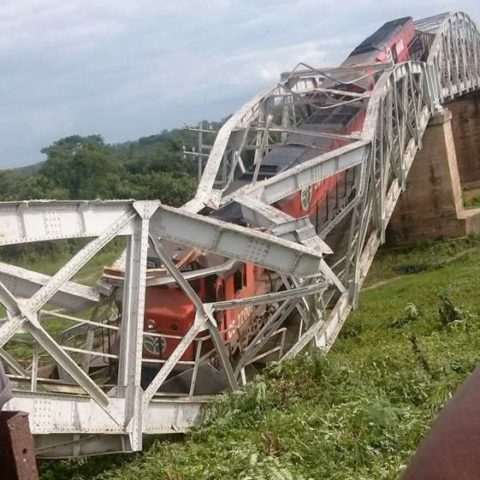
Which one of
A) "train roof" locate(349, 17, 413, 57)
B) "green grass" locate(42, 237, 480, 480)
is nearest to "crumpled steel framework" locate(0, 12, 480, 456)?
"green grass" locate(42, 237, 480, 480)

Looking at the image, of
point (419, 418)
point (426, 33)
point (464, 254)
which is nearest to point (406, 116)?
point (464, 254)

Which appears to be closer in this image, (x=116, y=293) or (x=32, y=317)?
(x=32, y=317)

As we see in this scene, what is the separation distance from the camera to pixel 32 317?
697 cm

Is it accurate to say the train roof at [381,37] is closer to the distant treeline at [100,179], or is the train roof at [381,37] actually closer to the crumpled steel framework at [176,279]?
the crumpled steel framework at [176,279]

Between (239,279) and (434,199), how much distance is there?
15643 mm

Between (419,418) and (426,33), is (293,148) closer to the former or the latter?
(419,418)

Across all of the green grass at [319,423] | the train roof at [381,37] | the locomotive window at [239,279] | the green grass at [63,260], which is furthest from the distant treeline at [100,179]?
the green grass at [319,423]

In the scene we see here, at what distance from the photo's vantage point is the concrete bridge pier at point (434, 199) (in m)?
26.1

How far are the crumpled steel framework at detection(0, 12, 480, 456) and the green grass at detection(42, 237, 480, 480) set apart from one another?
583 mm

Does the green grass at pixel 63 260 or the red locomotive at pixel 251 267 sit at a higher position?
the red locomotive at pixel 251 267

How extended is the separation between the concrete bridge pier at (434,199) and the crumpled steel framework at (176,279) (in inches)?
272

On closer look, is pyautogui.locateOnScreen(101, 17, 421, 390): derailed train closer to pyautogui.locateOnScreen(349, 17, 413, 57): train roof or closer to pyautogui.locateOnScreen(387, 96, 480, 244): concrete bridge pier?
pyautogui.locateOnScreen(349, 17, 413, 57): train roof

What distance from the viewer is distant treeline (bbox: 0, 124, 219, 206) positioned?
48.0m

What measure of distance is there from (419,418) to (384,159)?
11.3 meters
